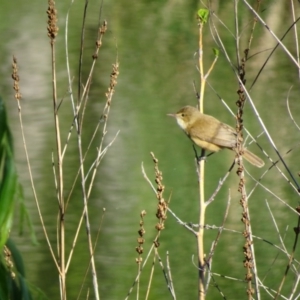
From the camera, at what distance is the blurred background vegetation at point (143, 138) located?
24.1 ft

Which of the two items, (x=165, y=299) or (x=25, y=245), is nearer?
(x=165, y=299)

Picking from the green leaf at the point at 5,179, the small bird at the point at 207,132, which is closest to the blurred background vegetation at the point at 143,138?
the small bird at the point at 207,132

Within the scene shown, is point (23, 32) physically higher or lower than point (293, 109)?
higher

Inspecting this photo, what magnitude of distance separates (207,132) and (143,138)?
5432 millimetres

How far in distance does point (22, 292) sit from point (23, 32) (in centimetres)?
1472

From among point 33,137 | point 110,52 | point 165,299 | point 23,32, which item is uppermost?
point 23,32

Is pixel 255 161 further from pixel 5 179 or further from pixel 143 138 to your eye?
pixel 143 138

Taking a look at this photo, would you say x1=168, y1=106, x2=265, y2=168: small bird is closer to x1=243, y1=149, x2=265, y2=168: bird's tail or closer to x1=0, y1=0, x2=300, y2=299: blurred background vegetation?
A: x1=243, y1=149, x2=265, y2=168: bird's tail

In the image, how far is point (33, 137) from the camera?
396 inches

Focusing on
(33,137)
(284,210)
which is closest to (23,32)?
(33,137)

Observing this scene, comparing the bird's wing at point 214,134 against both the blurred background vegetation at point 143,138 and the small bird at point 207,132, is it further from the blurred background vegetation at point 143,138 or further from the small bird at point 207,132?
the blurred background vegetation at point 143,138

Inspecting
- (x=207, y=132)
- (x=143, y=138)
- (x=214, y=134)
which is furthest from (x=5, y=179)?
(x=143, y=138)

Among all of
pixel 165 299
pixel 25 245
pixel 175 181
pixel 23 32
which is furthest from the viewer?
pixel 23 32

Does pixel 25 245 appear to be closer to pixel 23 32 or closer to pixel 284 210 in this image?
pixel 284 210
